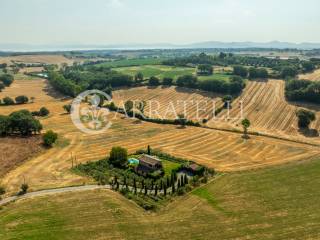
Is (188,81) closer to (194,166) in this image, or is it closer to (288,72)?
(288,72)

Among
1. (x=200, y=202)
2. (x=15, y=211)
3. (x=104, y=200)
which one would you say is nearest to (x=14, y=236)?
(x=15, y=211)

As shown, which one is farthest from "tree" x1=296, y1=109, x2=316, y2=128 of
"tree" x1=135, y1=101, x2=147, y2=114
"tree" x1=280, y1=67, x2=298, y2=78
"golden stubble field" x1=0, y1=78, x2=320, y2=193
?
"tree" x1=280, y1=67, x2=298, y2=78

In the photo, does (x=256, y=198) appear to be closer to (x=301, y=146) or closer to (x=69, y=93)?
(x=301, y=146)

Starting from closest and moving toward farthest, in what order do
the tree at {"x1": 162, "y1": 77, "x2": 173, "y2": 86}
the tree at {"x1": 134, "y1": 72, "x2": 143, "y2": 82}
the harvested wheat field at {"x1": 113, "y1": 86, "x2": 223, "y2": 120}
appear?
1. the harvested wheat field at {"x1": 113, "y1": 86, "x2": 223, "y2": 120}
2. the tree at {"x1": 162, "y1": 77, "x2": 173, "y2": 86}
3. the tree at {"x1": 134, "y1": 72, "x2": 143, "y2": 82}

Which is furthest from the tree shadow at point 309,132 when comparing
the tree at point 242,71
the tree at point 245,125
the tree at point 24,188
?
the tree at point 242,71

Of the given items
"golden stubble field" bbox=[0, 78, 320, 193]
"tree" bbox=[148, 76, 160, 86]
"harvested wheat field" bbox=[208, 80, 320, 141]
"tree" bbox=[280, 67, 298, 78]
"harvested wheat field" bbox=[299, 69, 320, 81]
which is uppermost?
"tree" bbox=[280, 67, 298, 78]

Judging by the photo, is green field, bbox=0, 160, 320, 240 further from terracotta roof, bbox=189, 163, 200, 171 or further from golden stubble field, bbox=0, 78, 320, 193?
golden stubble field, bbox=0, 78, 320, 193

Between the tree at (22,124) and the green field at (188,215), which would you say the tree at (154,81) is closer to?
the tree at (22,124)
